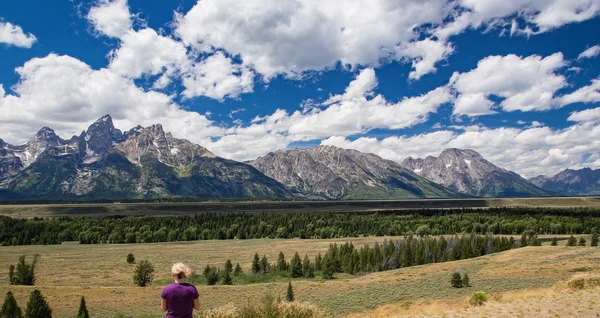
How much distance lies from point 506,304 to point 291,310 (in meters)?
12.5

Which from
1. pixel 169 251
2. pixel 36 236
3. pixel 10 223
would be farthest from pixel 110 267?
pixel 10 223

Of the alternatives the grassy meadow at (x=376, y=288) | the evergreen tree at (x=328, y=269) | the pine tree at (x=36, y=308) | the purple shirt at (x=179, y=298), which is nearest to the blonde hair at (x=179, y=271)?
the purple shirt at (x=179, y=298)

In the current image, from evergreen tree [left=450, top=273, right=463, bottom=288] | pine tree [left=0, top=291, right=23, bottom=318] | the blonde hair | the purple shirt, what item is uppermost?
the blonde hair

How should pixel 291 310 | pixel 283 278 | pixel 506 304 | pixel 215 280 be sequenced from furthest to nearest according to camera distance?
pixel 283 278 < pixel 215 280 < pixel 506 304 < pixel 291 310

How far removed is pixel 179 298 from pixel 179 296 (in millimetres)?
62

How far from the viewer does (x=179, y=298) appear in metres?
9.13

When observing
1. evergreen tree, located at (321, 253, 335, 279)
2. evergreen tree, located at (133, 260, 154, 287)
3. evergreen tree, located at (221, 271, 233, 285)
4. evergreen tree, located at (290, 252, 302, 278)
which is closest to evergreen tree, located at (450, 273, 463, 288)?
evergreen tree, located at (321, 253, 335, 279)

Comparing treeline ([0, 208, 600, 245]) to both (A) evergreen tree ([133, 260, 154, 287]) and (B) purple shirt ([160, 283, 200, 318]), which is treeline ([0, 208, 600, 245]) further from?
(B) purple shirt ([160, 283, 200, 318])

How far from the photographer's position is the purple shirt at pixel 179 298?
9102mm

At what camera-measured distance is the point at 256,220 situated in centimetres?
18638

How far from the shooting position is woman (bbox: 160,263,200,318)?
905 centimetres

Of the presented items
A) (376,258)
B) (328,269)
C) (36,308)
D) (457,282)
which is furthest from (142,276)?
(457,282)

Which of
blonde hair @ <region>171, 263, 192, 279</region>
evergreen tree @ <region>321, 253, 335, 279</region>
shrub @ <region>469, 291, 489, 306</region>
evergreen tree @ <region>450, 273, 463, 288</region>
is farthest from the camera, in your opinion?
evergreen tree @ <region>321, 253, 335, 279</region>

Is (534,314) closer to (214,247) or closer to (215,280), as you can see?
(215,280)
